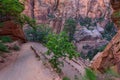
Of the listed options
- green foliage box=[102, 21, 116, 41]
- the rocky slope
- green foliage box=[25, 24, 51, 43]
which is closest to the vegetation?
green foliage box=[25, 24, 51, 43]

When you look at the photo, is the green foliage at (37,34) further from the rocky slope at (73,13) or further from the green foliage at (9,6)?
the green foliage at (9,6)

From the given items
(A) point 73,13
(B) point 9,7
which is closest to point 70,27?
(A) point 73,13

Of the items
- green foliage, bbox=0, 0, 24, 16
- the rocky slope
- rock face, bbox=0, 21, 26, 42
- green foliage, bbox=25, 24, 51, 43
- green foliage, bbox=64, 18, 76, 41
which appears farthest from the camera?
the rocky slope

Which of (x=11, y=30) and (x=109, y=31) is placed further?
(x=109, y=31)

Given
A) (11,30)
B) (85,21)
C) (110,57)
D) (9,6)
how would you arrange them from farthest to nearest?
(85,21) → (11,30) → (9,6) → (110,57)

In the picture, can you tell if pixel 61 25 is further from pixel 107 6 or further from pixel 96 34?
pixel 107 6

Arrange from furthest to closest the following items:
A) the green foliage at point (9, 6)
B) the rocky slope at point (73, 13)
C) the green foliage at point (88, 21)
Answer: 1. the rocky slope at point (73, 13)
2. the green foliage at point (88, 21)
3. the green foliage at point (9, 6)

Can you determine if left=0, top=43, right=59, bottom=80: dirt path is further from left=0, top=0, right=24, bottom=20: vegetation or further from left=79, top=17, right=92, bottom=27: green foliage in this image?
left=79, top=17, right=92, bottom=27: green foliage

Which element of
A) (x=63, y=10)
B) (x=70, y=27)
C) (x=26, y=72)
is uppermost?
(x=26, y=72)

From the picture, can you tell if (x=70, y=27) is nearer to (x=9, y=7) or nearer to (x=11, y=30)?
(x=11, y=30)

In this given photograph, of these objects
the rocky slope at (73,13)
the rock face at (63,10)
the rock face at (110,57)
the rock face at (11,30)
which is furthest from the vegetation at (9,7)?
the rock face at (63,10)

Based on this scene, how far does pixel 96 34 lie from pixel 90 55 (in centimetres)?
1291

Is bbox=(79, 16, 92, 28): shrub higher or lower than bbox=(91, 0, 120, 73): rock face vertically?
lower

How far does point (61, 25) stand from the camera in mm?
74125
